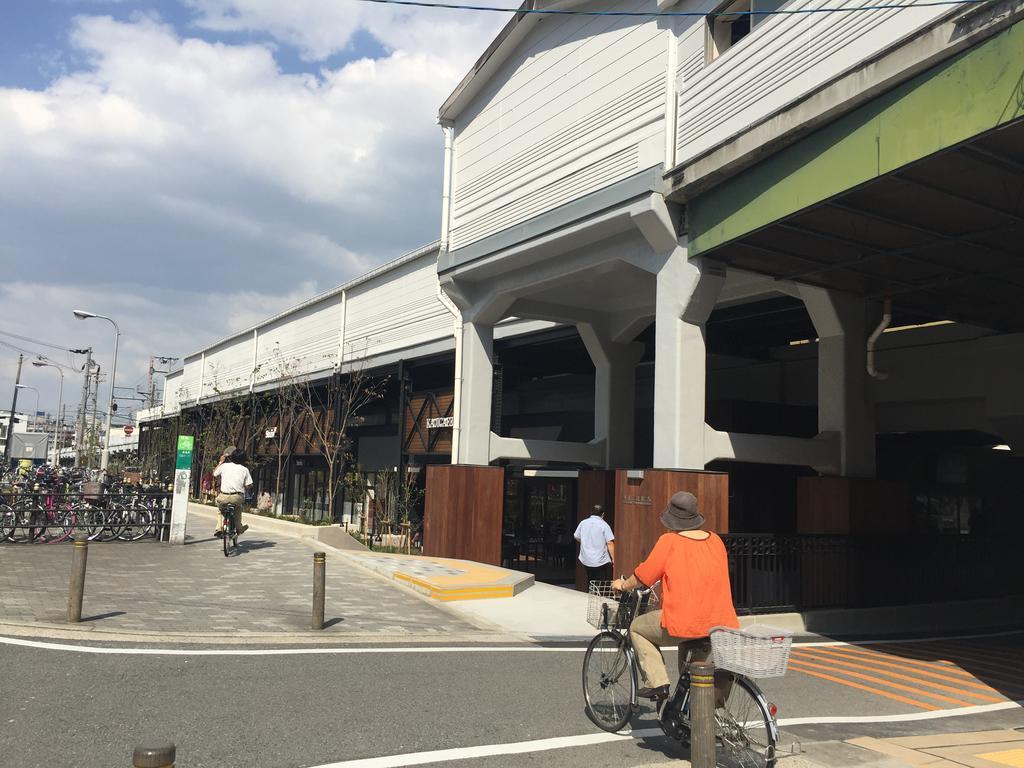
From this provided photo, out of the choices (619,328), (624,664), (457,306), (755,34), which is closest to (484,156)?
(457,306)

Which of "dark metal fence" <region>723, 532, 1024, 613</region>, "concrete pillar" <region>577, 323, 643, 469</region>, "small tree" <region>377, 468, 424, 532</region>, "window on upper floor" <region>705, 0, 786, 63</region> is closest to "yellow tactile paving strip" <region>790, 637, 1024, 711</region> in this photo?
"dark metal fence" <region>723, 532, 1024, 613</region>

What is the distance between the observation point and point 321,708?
6.48 metres

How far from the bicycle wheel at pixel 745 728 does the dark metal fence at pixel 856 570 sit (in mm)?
8008

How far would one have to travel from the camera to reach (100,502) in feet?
56.8

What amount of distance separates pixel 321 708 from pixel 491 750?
1527 millimetres

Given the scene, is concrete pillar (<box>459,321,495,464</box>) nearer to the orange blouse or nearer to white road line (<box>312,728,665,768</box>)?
white road line (<box>312,728,665,768</box>)

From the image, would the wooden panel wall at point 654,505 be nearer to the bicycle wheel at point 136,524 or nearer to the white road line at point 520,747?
the white road line at point 520,747

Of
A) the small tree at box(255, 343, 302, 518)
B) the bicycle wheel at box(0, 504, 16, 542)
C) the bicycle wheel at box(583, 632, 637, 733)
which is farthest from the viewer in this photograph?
the small tree at box(255, 343, 302, 518)

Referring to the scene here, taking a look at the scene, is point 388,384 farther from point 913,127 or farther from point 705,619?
point 705,619

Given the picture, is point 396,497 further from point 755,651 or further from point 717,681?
point 755,651

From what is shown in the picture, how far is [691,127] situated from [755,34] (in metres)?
1.78

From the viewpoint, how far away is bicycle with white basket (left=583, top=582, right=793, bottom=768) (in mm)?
4977

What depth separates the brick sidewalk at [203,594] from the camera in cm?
977

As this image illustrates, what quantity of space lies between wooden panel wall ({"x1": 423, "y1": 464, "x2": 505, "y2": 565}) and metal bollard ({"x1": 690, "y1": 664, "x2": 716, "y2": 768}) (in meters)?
14.7
